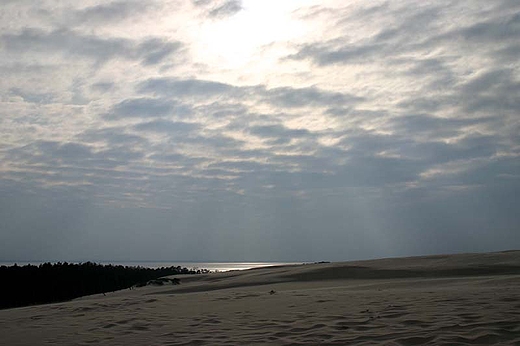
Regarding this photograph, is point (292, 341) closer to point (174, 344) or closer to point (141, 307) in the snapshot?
point (174, 344)

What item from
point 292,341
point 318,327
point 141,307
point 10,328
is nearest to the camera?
point 292,341

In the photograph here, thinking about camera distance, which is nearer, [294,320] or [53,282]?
[294,320]

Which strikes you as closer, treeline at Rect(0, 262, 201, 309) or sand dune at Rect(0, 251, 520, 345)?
sand dune at Rect(0, 251, 520, 345)

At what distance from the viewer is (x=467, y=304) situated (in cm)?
726

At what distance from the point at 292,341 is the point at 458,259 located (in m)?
11.6

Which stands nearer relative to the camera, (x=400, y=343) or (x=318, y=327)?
(x=400, y=343)

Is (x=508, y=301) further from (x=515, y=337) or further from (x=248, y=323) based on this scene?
(x=248, y=323)

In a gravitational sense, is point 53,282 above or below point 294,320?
above

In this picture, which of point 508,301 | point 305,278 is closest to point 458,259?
point 305,278

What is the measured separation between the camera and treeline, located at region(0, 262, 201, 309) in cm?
2195

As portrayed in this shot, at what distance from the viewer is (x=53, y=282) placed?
77.6ft

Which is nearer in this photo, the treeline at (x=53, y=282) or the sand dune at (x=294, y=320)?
the sand dune at (x=294, y=320)

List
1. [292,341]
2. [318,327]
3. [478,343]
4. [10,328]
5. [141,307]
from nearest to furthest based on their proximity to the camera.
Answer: [478,343] < [292,341] < [318,327] < [10,328] < [141,307]

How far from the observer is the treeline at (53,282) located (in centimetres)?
2195
